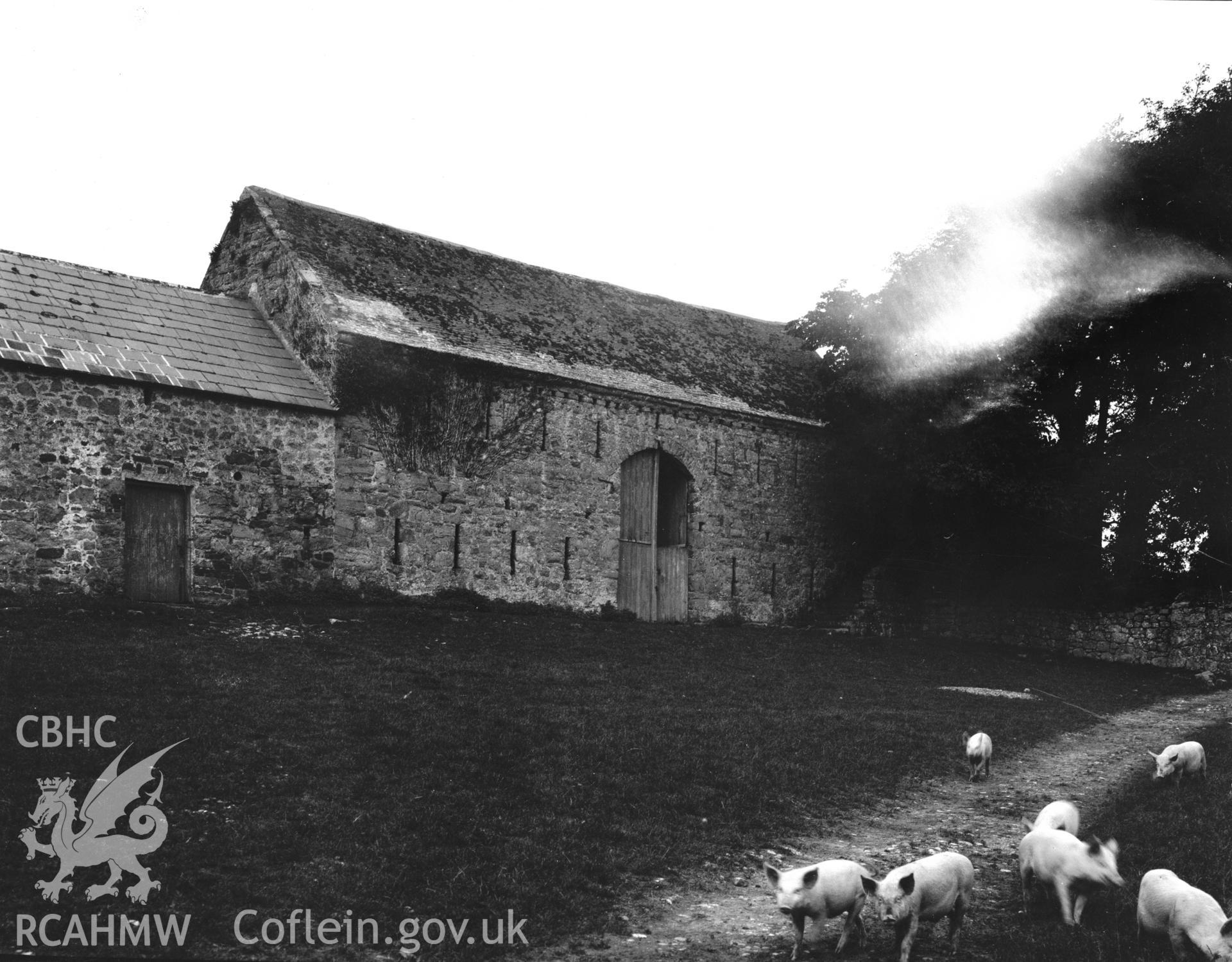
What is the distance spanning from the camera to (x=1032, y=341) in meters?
25.4

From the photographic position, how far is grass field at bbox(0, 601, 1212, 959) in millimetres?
7617

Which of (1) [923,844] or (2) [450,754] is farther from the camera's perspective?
(2) [450,754]

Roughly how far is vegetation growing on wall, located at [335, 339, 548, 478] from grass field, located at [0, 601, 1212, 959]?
11.4ft

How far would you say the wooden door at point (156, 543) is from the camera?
18141mm

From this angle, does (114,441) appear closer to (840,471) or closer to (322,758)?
(322,758)

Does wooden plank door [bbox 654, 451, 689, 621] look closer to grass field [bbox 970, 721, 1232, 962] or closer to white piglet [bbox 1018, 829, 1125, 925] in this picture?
grass field [bbox 970, 721, 1232, 962]

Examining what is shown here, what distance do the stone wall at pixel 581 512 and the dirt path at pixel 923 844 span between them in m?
11.1

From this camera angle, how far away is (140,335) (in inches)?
765

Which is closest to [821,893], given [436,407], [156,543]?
[156,543]

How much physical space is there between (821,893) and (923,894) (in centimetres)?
66

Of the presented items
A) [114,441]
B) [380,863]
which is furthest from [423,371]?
[380,863]

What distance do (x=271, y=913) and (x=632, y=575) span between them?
57.8 feet

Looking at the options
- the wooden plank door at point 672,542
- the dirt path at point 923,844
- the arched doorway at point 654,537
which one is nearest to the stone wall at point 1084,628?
the wooden plank door at point 672,542

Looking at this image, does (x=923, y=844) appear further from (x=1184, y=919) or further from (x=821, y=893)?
(x=1184, y=919)
